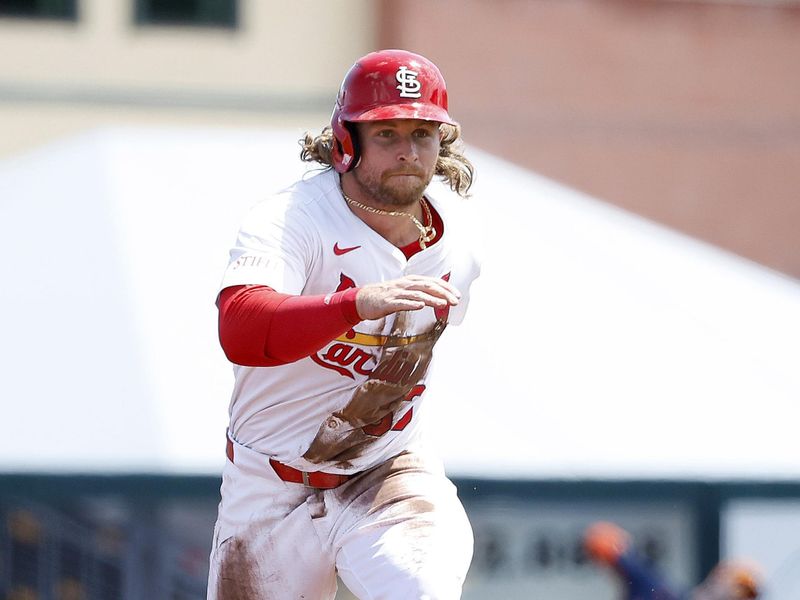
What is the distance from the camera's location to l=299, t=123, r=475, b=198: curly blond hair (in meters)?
4.10

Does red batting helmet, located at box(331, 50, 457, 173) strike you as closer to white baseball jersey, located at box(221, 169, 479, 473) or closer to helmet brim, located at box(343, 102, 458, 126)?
helmet brim, located at box(343, 102, 458, 126)

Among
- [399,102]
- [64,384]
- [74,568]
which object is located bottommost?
[74,568]

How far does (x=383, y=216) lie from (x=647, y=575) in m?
3.78

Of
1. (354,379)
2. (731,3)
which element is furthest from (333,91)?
(354,379)

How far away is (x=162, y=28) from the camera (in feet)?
38.7

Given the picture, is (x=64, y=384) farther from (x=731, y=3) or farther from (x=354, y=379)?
(x=731, y=3)

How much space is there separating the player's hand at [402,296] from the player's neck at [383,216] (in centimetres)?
49

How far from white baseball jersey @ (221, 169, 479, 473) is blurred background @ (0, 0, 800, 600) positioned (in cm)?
342

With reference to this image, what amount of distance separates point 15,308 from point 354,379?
496 centimetres

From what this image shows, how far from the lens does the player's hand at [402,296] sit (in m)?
3.32

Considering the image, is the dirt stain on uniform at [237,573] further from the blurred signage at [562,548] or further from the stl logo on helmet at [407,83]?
the blurred signage at [562,548]

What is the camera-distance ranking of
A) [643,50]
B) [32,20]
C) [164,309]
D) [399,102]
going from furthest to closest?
[643,50] → [32,20] → [164,309] → [399,102]

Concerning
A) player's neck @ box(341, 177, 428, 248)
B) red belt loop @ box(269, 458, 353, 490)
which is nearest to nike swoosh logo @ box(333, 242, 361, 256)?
player's neck @ box(341, 177, 428, 248)

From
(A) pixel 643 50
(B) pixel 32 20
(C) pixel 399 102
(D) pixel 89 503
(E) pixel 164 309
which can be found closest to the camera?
(C) pixel 399 102
